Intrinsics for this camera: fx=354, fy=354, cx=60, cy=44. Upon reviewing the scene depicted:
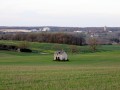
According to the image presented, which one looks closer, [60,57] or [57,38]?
[60,57]

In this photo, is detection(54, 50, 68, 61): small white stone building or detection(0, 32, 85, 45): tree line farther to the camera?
detection(0, 32, 85, 45): tree line

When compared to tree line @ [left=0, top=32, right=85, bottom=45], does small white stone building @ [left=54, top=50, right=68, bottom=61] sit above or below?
below

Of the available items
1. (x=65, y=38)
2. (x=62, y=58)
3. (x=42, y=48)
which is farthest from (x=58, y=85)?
(x=65, y=38)

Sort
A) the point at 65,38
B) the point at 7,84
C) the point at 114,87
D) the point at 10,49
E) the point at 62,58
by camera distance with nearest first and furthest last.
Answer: the point at 114,87
the point at 7,84
the point at 62,58
the point at 10,49
the point at 65,38

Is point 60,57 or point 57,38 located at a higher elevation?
point 57,38

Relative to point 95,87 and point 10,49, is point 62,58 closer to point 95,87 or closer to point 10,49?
point 10,49

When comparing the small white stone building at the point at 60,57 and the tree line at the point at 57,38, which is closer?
the small white stone building at the point at 60,57

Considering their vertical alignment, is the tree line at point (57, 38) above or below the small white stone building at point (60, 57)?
above

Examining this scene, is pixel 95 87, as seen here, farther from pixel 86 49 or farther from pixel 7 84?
pixel 86 49

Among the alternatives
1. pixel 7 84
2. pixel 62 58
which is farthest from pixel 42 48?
pixel 7 84

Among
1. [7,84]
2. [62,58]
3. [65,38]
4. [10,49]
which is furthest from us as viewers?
[65,38]

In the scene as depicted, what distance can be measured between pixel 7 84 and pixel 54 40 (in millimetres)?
126383

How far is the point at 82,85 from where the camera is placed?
1667 centimetres

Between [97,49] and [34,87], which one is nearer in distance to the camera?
[34,87]
